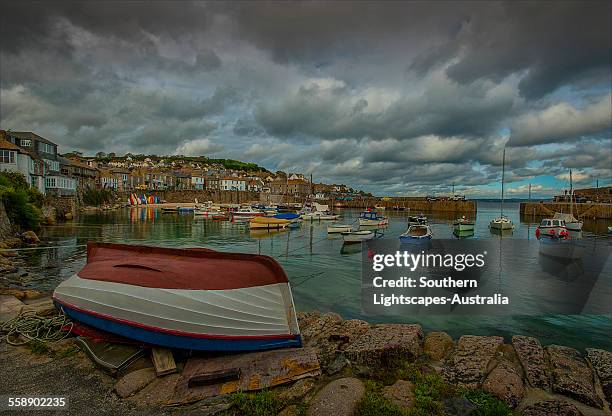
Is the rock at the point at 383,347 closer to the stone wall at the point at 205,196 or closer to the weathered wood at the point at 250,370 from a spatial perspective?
the weathered wood at the point at 250,370

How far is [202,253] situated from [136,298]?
184 cm

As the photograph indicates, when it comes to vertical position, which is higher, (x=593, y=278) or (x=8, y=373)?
(x=8, y=373)

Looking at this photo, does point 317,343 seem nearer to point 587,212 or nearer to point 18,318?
point 18,318

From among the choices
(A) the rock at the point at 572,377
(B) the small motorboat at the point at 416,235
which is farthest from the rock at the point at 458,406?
(B) the small motorboat at the point at 416,235

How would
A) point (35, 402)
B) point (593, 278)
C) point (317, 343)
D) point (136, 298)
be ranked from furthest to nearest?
point (593, 278), point (317, 343), point (136, 298), point (35, 402)

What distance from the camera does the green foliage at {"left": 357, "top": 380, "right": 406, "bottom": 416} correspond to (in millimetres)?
5113

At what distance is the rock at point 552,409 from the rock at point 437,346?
7.13ft

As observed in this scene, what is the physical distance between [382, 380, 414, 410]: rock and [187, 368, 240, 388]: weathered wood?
277 cm

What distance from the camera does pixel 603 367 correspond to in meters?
6.99

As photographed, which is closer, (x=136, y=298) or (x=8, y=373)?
(x=8, y=373)

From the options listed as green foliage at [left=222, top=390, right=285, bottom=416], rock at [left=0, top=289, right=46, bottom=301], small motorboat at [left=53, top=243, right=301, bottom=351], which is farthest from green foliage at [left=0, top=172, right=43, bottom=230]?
green foliage at [left=222, top=390, right=285, bottom=416]

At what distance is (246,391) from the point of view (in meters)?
5.89

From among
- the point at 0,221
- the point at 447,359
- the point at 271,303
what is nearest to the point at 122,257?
the point at 271,303

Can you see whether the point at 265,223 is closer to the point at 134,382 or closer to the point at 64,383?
the point at 64,383
